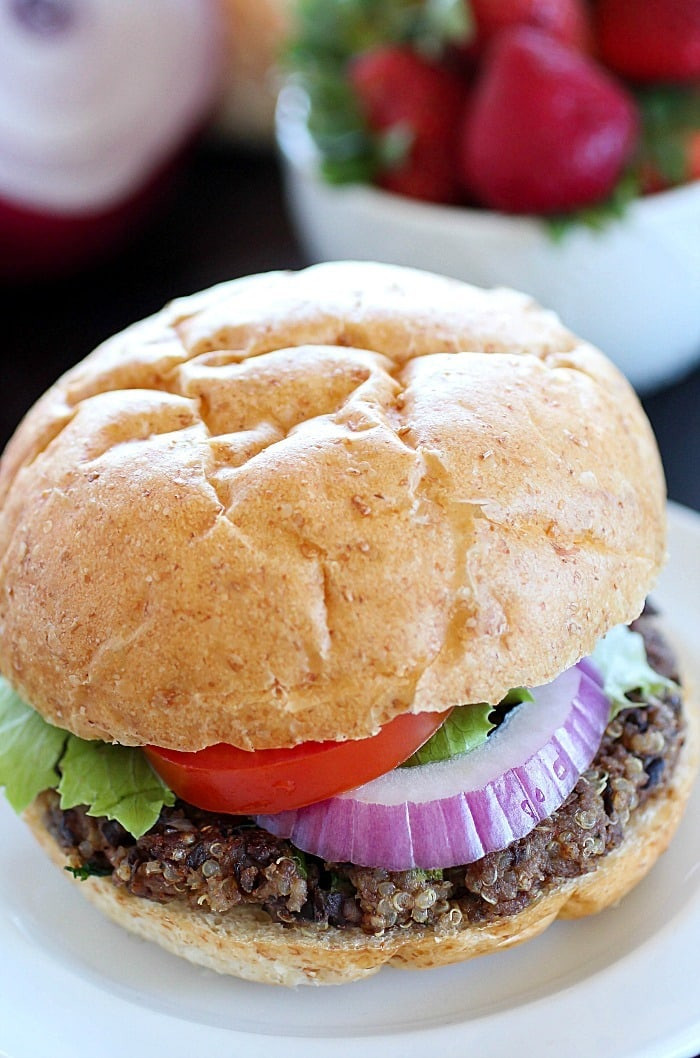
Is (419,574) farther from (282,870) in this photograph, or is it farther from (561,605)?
(282,870)

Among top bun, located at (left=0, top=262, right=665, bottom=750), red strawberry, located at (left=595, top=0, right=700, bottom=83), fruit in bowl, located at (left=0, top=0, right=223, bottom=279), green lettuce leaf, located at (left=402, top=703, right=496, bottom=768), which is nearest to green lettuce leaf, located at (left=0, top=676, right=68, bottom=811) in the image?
top bun, located at (left=0, top=262, right=665, bottom=750)

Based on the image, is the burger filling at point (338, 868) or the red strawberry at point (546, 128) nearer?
the burger filling at point (338, 868)

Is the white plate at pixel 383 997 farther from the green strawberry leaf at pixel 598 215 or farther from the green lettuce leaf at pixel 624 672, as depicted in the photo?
the green strawberry leaf at pixel 598 215

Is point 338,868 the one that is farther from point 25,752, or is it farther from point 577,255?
point 577,255

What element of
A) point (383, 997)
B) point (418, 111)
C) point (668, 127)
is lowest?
point (383, 997)

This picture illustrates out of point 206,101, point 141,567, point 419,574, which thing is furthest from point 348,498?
point 206,101

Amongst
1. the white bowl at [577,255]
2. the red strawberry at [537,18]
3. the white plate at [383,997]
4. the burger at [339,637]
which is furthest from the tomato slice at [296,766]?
the red strawberry at [537,18]

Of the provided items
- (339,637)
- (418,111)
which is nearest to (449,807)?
(339,637)
